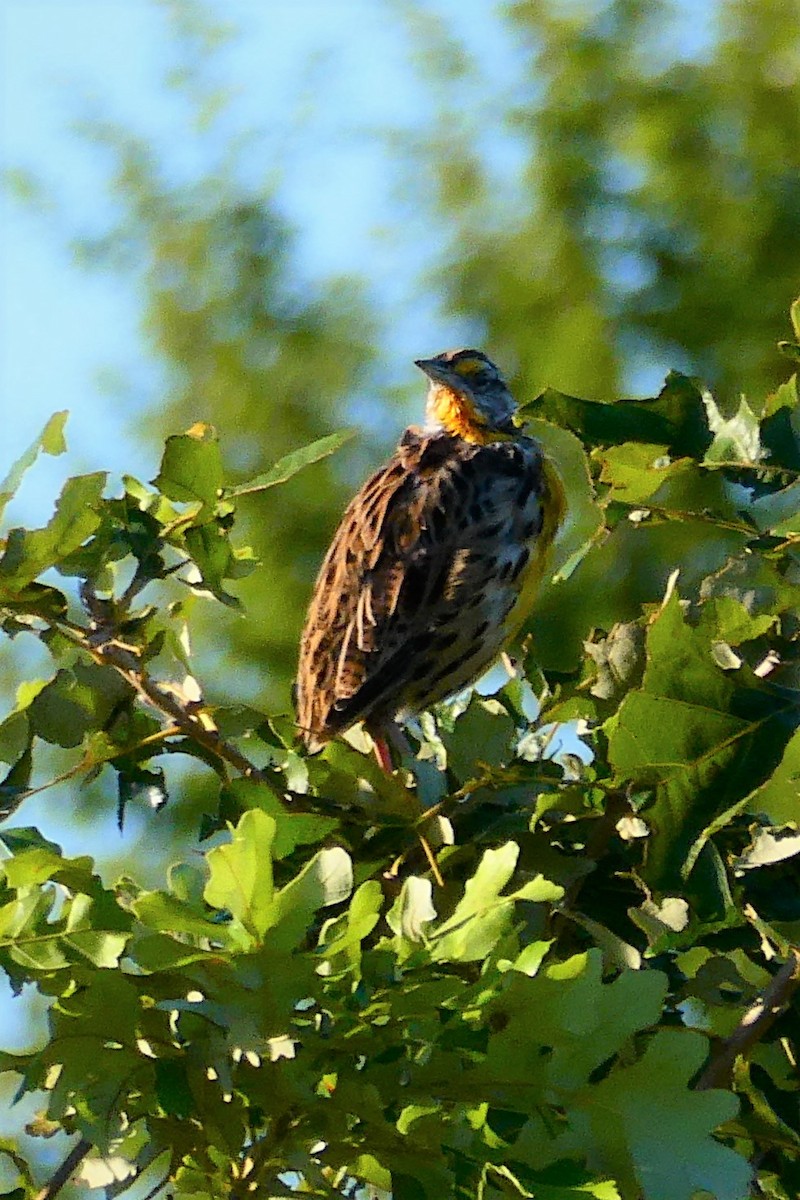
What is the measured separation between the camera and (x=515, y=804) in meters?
1.62

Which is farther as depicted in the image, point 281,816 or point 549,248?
point 549,248

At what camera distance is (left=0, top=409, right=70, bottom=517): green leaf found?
153 cm

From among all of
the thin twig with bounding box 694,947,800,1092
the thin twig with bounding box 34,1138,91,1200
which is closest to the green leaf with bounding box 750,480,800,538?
the thin twig with bounding box 694,947,800,1092

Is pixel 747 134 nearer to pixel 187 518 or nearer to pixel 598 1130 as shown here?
pixel 187 518

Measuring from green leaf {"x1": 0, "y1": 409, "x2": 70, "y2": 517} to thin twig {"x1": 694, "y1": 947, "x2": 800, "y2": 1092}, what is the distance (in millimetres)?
659

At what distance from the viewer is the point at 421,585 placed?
307cm

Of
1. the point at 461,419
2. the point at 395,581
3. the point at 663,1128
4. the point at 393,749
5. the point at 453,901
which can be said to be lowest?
the point at 663,1128

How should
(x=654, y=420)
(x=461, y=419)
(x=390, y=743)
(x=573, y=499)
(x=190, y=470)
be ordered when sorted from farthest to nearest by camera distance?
(x=573, y=499) → (x=461, y=419) → (x=390, y=743) → (x=190, y=470) → (x=654, y=420)

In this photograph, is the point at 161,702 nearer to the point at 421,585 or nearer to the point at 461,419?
the point at 421,585

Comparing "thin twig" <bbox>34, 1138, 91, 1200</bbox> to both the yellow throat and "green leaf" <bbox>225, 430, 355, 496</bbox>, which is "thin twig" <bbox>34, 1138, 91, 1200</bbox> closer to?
"green leaf" <bbox>225, 430, 355, 496</bbox>

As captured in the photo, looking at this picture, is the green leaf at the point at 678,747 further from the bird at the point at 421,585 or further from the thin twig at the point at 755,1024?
the bird at the point at 421,585

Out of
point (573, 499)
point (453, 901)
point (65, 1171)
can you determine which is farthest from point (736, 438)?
point (573, 499)

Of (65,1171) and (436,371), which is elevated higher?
(436,371)

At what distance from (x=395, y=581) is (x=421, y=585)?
49 mm
